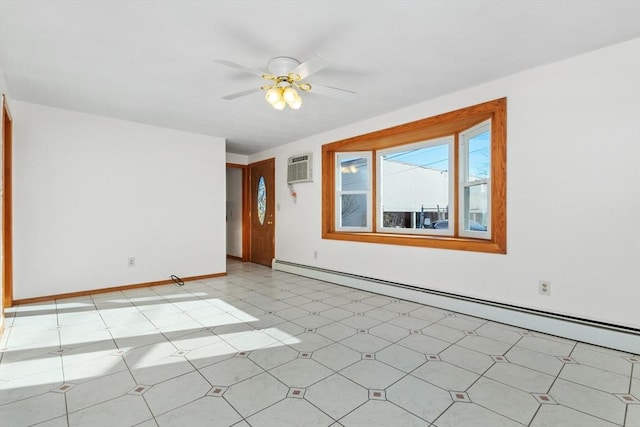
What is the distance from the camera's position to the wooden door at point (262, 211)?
20.2ft

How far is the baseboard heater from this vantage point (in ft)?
7.89

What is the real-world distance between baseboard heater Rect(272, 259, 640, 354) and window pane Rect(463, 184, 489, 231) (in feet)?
2.89

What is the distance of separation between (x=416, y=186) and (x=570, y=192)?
1.97 metres

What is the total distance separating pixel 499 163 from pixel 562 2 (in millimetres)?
1428

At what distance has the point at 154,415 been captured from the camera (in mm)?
1648

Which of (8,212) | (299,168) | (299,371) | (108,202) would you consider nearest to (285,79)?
(299,371)

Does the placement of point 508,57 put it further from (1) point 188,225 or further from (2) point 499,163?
(1) point 188,225

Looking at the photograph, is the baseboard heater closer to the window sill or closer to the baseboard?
the window sill

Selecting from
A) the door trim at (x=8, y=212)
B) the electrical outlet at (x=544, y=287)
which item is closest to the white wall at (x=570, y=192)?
the electrical outlet at (x=544, y=287)

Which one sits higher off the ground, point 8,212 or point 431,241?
point 8,212

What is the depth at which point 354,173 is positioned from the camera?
5043 mm

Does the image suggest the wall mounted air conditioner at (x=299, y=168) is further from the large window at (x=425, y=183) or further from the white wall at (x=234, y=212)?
the white wall at (x=234, y=212)

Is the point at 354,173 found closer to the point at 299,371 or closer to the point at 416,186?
the point at 416,186

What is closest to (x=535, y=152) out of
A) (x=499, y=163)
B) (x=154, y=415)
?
(x=499, y=163)
